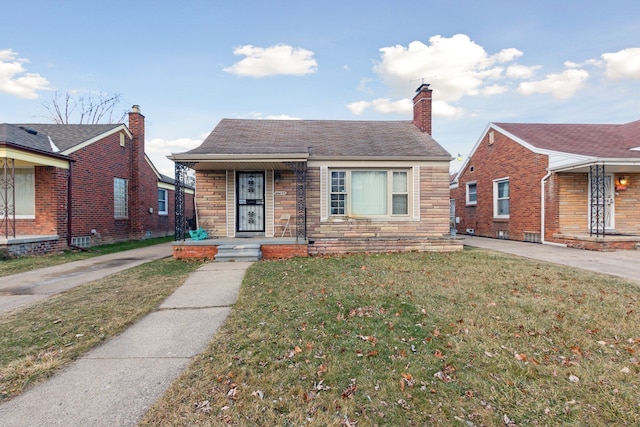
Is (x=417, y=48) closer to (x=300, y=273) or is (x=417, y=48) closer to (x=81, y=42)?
(x=300, y=273)

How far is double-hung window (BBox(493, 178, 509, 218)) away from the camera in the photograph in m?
14.7

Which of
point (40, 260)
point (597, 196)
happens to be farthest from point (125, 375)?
point (597, 196)

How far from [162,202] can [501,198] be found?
18.8m

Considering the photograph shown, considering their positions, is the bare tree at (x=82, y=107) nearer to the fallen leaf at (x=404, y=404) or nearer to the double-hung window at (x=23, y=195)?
Result: the double-hung window at (x=23, y=195)

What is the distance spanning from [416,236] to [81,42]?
61.1 feet

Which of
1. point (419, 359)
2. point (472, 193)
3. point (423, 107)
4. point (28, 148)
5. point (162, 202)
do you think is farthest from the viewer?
point (162, 202)

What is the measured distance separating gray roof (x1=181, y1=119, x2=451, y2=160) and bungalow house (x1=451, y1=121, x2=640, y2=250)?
483 centimetres

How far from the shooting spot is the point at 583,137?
13656 mm

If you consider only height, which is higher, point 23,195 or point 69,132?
point 69,132

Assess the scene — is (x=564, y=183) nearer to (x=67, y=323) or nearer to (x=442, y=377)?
(x=442, y=377)

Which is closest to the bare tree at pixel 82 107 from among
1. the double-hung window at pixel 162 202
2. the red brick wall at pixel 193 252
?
the double-hung window at pixel 162 202

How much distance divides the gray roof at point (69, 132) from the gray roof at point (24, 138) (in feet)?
1.48

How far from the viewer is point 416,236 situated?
10.3 meters

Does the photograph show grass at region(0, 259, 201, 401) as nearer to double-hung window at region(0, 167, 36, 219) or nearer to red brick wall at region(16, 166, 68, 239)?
red brick wall at region(16, 166, 68, 239)
